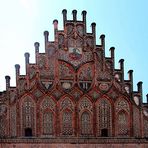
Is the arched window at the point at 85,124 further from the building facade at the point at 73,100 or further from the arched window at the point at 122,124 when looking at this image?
the arched window at the point at 122,124

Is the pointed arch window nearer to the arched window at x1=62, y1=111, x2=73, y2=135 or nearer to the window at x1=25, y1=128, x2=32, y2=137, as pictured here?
the arched window at x1=62, y1=111, x2=73, y2=135

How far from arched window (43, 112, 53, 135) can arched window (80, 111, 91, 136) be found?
3.78 ft

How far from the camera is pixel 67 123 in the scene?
16.0m

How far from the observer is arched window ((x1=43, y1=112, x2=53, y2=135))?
621 inches

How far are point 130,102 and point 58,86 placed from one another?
282 cm

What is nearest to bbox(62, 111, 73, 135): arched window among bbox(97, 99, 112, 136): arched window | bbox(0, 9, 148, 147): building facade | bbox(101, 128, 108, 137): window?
bbox(0, 9, 148, 147): building facade

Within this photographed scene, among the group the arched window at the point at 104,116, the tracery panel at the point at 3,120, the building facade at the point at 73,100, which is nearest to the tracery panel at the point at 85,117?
the building facade at the point at 73,100

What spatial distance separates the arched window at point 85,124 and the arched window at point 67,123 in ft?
1.48

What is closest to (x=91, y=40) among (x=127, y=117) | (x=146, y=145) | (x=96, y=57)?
(x=96, y=57)

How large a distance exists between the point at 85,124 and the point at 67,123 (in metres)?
0.68

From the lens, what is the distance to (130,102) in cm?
1656

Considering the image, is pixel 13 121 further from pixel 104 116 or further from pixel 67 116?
pixel 104 116

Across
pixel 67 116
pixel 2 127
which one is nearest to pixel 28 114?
pixel 2 127

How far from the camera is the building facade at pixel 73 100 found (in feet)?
51.5
